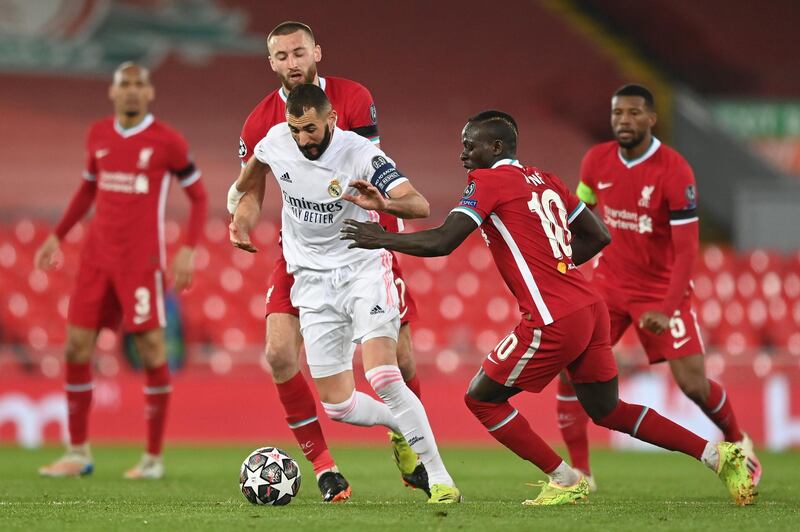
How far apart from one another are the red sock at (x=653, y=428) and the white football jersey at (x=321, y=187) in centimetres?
141

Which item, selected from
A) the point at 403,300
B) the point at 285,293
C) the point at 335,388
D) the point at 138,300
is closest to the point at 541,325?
the point at 403,300

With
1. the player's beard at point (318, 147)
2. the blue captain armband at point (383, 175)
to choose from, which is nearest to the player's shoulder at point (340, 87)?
the player's beard at point (318, 147)

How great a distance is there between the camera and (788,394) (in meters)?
11.5

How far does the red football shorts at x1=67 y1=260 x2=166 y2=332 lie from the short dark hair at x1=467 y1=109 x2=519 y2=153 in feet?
10.00

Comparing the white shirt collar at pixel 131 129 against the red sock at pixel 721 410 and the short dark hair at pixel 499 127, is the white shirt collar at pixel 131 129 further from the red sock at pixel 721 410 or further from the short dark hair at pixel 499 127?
the red sock at pixel 721 410

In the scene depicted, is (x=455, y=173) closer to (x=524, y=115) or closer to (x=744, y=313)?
(x=524, y=115)

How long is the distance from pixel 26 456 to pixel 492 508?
556 centimetres

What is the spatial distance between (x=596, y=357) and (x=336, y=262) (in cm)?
133

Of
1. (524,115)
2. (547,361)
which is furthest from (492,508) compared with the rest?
(524,115)

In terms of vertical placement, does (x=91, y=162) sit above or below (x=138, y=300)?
above

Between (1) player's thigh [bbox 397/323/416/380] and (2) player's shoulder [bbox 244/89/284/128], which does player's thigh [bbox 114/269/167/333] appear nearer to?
(2) player's shoulder [bbox 244/89/284/128]

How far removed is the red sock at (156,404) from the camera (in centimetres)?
811

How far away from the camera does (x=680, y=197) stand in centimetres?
704

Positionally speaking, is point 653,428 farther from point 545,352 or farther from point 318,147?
point 318,147
